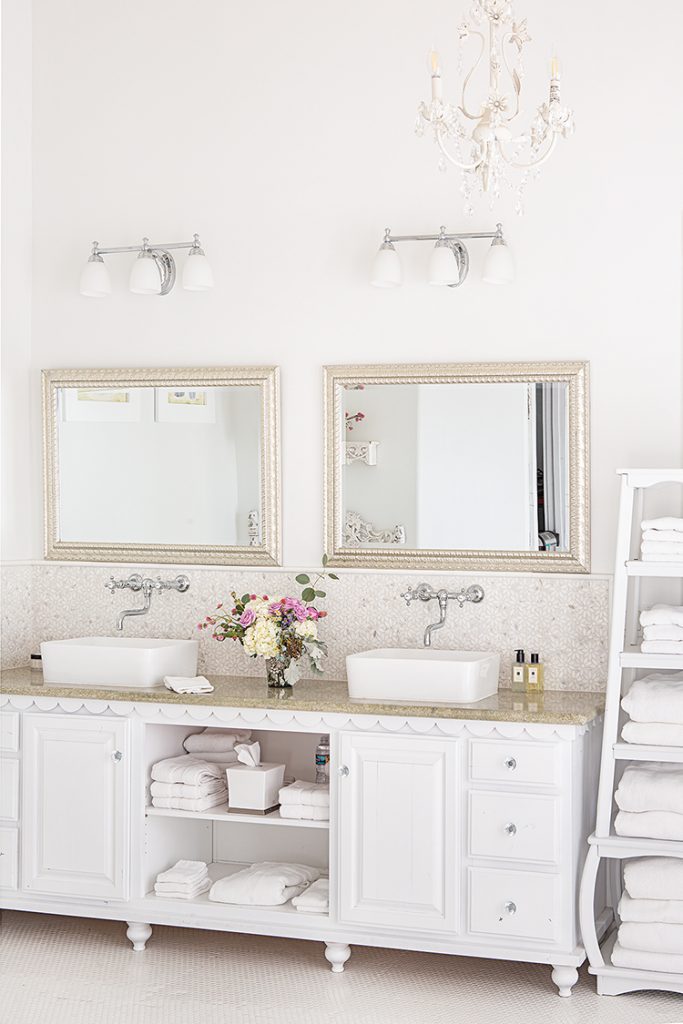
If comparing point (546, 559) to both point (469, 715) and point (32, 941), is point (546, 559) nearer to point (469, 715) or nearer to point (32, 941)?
point (469, 715)

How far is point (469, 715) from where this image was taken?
357 cm

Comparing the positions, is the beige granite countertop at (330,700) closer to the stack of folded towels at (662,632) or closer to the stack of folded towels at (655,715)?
the stack of folded towels at (655,715)

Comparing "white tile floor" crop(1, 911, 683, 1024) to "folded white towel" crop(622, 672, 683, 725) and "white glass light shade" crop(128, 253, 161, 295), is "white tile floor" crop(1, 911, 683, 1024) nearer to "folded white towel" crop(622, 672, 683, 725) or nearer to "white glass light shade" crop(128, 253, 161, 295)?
"folded white towel" crop(622, 672, 683, 725)

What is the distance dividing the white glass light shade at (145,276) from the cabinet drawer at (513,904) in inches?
87.0

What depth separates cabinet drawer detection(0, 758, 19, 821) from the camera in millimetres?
4016

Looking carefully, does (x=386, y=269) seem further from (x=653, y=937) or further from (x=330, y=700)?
(x=653, y=937)

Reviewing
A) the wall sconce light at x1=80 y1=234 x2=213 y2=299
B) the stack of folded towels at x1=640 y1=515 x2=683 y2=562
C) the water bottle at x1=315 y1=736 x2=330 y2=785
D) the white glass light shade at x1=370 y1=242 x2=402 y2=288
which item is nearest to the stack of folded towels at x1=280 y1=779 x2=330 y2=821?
the water bottle at x1=315 y1=736 x2=330 y2=785

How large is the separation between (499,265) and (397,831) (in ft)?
5.82

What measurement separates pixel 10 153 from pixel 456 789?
2775 mm

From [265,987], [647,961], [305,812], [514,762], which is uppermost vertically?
[514,762]

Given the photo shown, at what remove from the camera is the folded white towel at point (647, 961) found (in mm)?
3453

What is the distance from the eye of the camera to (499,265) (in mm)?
3961

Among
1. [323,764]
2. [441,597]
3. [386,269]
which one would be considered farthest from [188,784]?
[386,269]

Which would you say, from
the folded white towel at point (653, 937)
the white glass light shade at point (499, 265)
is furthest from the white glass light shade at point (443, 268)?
the folded white towel at point (653, 937)
